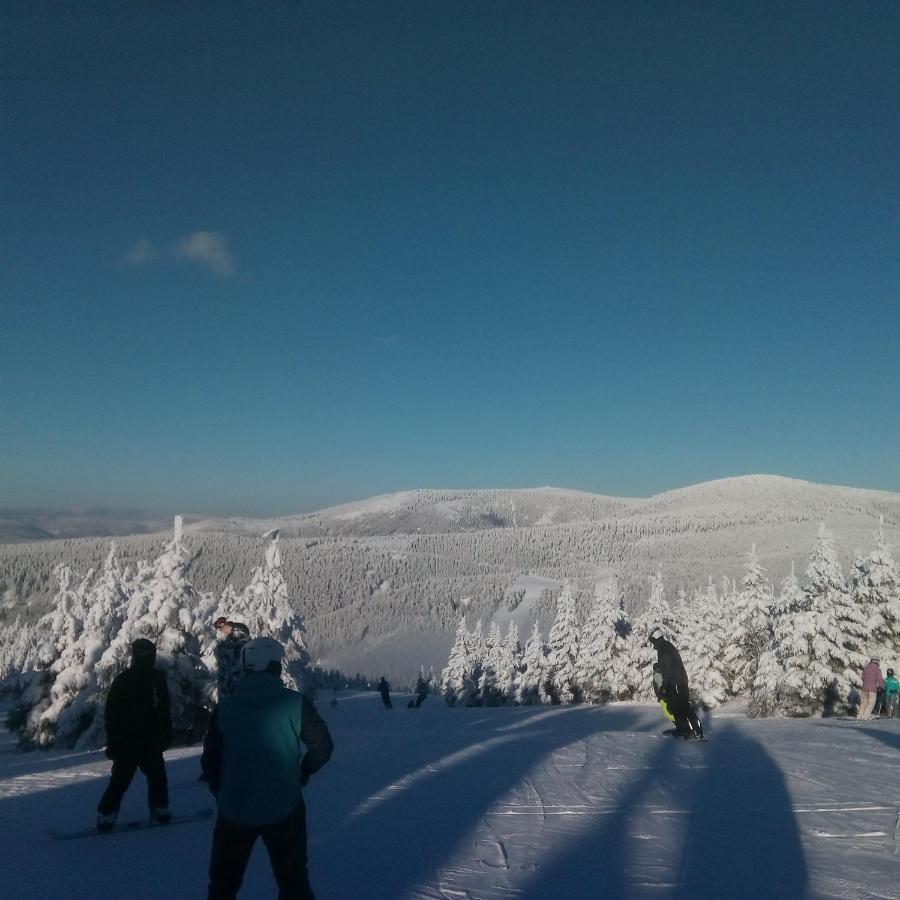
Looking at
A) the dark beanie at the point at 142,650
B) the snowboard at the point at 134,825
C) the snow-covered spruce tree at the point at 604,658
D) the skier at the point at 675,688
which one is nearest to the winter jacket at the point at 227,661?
the snowboard at the point at 134,825

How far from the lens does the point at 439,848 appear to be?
20.5 feet

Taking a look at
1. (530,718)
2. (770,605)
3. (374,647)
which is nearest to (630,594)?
(374,647)

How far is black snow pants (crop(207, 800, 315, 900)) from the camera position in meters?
4.21

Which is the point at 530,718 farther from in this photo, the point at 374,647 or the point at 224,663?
the point at 374,647

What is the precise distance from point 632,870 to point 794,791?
12.3 feet

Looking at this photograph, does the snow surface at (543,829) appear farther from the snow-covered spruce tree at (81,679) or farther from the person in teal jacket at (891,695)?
the person in teal jacket at (891,695)

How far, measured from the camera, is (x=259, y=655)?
4.37 metres

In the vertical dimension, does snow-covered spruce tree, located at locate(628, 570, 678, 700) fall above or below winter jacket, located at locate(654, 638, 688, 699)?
below

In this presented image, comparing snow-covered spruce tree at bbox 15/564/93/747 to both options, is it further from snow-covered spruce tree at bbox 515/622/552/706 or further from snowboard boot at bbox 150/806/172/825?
snow-covered spruce tree at bbox 515/622/552/706

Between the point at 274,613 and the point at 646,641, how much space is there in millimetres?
25554

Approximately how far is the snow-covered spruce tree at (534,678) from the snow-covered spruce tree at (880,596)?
24.8m

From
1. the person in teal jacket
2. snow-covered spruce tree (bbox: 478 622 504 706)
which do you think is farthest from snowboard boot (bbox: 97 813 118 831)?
snow-covered spruce tree (bbox: 478 622 504 706)

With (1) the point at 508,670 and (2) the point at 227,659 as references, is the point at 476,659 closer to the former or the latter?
(1) the point at 508,670

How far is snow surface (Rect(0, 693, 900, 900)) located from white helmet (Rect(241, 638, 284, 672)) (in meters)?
2.26
